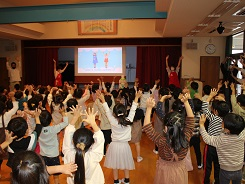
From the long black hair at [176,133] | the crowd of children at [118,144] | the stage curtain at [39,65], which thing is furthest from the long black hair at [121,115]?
the stage curtain at [39,65]

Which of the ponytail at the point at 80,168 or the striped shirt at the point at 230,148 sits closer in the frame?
the ponytail at the point at 80,168

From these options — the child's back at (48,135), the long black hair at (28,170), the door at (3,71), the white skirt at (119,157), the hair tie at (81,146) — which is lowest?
the white skirt at (119,157)

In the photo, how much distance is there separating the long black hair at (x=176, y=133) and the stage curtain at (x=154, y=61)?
8.56 m

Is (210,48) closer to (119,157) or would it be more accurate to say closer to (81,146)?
(119,157)

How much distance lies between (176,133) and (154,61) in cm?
873

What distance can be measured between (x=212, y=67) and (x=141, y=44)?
293 centimetres

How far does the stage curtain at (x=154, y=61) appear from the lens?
407 inches

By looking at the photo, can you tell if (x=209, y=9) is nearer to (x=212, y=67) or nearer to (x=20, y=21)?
(x=20, y=21)

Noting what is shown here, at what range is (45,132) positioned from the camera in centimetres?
280

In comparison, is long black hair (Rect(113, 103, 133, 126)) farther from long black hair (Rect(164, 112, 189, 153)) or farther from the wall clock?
the wall clock

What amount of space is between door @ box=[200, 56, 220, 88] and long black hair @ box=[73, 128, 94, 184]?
8763mm

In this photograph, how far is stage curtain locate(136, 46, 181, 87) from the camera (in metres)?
10.3

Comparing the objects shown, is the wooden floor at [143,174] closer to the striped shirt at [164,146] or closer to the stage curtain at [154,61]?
the striped shirt at [164,146]

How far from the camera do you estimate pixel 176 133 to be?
1.98 m
